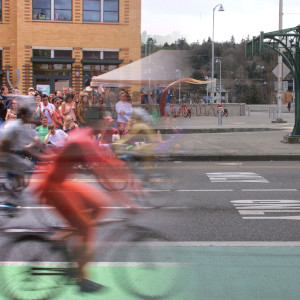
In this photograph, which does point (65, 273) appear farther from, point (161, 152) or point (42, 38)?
point (42, 38)

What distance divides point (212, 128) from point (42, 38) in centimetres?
1401

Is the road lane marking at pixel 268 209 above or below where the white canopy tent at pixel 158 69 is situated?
below

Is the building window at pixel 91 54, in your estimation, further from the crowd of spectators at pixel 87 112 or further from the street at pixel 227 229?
the street at pixel 227 229

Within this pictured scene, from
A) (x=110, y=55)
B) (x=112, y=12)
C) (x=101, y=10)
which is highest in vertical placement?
(x=101, y=10)

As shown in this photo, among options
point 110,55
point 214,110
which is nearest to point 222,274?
point 110,55

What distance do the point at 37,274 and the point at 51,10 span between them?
1100 inches

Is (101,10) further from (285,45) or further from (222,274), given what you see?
(222,274)

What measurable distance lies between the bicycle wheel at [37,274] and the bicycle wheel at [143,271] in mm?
525

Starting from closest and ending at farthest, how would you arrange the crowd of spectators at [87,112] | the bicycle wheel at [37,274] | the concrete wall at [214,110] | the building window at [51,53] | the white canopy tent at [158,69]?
the bicycle wheel at [37,274] → the crowd of spectators at [87,112] → the white canopy tent at [158,69] → the building window at [51,53] → the concrete wall at [214,110]

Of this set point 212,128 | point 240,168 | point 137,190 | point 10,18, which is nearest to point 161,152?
point 240,168

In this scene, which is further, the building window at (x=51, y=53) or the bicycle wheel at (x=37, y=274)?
the building window at (x=51, y=53)

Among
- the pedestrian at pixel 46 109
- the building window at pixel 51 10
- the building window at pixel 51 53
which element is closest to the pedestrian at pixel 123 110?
the pedestrian at pixel 46 109

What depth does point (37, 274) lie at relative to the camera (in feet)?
12.6

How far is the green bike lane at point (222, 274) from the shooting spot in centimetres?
402
